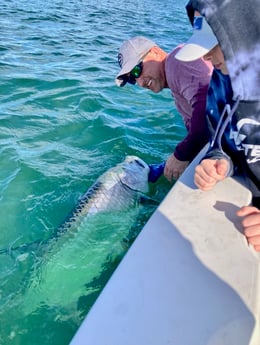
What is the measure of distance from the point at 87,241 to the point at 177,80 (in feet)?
4.40

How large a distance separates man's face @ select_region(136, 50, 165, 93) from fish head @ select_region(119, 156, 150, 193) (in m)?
0.67

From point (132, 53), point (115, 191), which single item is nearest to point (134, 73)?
point (132, 53)

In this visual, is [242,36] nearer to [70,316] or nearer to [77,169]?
[70,316]

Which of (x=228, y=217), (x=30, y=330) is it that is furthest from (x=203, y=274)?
(x=30, y=330)

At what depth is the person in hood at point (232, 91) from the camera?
5.34 ft

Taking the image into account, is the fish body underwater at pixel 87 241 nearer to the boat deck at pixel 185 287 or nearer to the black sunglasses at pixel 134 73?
the black sunglasses at pixel 134 73

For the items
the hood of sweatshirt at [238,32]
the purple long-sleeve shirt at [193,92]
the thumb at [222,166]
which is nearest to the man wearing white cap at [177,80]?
the purple long-sleeve shirt at [193,92]

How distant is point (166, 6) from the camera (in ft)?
49.4

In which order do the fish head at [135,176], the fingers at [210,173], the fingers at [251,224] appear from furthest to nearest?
the fish head at [135,176] < the fingers at [210,173] < the fingers at [251,224]

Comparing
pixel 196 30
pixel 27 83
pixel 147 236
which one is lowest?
pixel 27 83

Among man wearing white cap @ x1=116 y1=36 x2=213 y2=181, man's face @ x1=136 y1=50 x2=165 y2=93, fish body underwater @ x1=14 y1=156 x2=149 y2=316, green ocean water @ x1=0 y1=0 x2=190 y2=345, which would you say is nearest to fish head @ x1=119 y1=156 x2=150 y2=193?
fish body underwater @ x1=14 y1=156 x2=149 y2=316

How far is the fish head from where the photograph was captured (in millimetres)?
3312

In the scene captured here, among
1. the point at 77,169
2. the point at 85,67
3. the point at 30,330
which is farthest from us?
the point at 85,67

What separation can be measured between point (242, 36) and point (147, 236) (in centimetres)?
94
